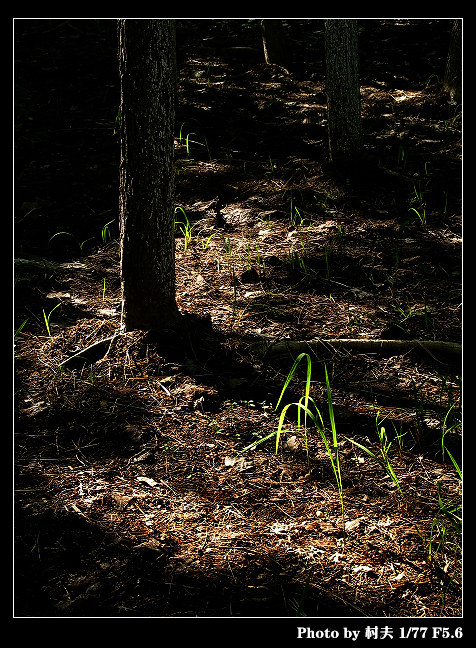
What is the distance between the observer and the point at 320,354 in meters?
3.27

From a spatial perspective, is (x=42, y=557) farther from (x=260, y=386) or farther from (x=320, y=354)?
(x=320, y=354)

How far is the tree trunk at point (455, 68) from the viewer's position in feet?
21.3

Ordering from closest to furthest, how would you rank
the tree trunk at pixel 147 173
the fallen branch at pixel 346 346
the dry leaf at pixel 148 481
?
1. the dry leaf at pixel 148 481
2. the tree trunk at pixel 147 173
3. the fallen branch at pixel 346 346

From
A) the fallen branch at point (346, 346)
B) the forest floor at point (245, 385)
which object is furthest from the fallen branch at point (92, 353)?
the fallen branch at point (346, 346)

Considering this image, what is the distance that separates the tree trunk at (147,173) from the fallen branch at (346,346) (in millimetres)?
593

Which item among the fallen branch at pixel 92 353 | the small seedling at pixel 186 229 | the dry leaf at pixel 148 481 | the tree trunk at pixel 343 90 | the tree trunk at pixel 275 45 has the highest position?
the tree trunk at pixel 275 45

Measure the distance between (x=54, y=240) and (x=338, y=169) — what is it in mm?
2481

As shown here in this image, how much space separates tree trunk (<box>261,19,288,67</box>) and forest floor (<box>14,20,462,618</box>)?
175 cm

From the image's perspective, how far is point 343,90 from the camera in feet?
17.2

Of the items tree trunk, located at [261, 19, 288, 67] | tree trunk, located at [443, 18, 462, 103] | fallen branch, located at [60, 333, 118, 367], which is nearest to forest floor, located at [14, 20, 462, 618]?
A: fallen branch, located at [60, 333, 118, 367]

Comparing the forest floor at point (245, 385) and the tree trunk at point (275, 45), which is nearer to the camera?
the forest floor at point (245, 385)

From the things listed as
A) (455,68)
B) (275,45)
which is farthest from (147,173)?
(275,45)

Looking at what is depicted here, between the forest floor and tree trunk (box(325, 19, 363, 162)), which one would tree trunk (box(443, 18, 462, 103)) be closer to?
the forest floor

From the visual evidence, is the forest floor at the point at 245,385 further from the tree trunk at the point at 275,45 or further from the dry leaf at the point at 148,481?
the tree trunk at the point at 275,45
